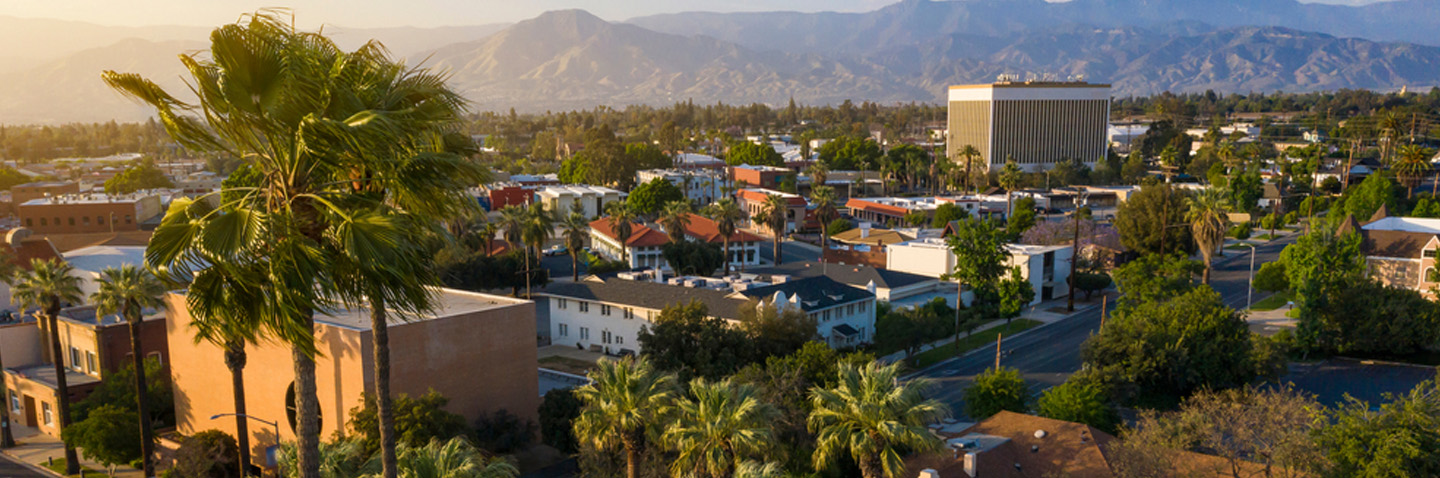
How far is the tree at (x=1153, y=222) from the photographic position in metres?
80.0

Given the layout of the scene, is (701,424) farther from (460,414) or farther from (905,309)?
(905,309)

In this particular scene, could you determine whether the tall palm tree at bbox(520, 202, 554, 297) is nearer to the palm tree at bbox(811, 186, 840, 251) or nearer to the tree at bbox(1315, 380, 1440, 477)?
the palm tree at bbox(811, 186, 840, 251)

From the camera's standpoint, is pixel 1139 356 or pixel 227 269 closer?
pixel 227 269

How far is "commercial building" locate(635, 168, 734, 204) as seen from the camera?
128375 millimetres

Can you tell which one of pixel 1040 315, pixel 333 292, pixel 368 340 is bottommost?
pixel 1040 315

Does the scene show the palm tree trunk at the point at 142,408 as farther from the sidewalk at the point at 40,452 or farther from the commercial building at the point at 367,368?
the commercial building at the point at 367,368

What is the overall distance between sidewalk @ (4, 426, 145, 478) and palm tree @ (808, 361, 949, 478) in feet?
101

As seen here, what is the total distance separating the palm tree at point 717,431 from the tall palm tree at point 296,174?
13.5m

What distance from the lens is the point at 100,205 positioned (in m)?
92.2

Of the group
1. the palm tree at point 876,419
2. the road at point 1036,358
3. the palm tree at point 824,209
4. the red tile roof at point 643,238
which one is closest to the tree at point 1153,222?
the road at point 1036,358

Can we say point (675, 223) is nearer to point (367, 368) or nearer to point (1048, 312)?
point (1048, 312)

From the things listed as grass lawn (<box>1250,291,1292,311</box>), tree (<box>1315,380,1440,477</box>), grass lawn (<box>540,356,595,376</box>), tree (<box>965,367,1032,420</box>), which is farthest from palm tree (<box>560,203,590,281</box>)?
tree (<box>1315,380,1440,477</box>)

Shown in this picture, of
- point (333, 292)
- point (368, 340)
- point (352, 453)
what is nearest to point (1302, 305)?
point (368, 340)

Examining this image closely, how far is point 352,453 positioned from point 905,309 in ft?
149
